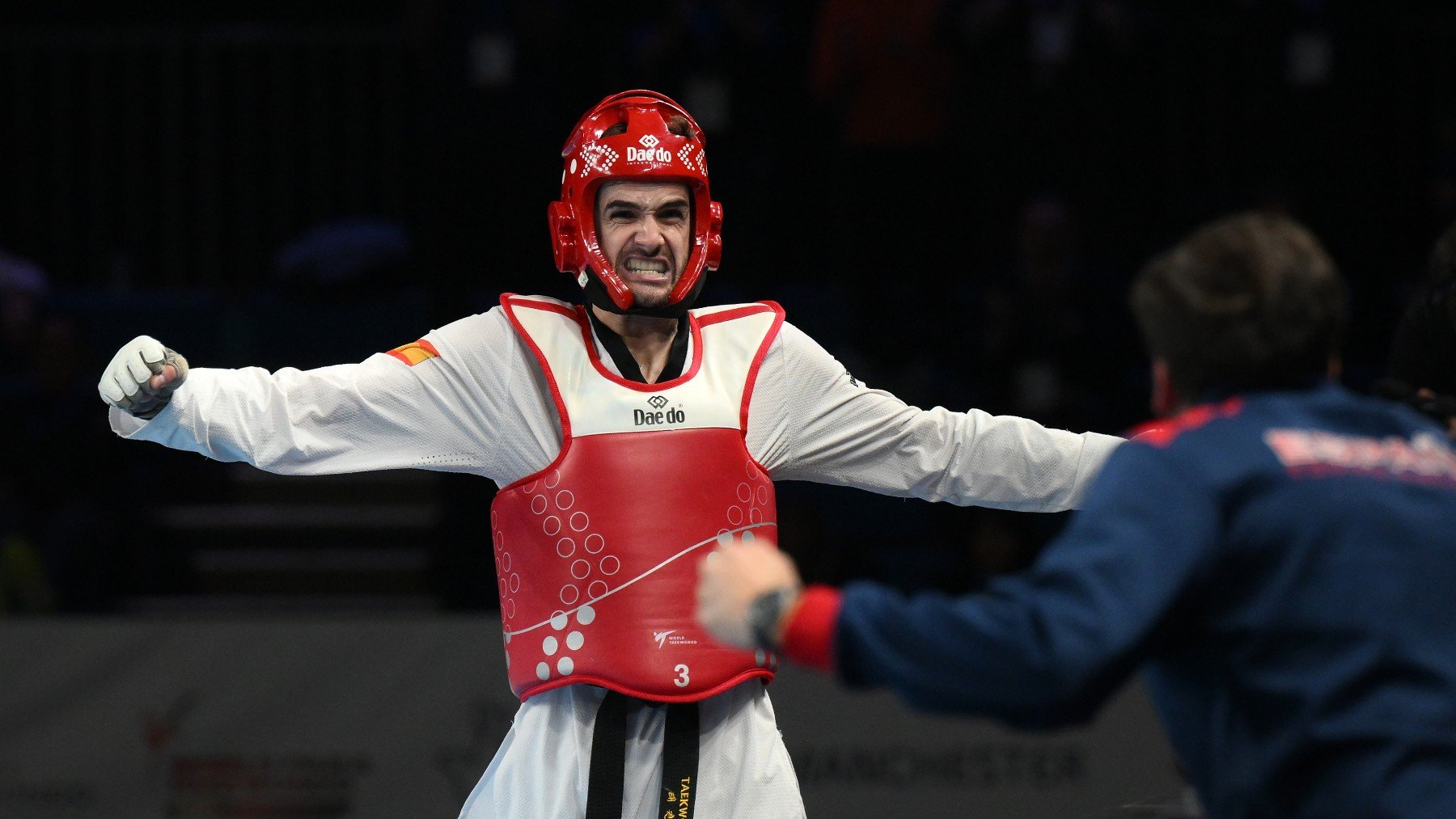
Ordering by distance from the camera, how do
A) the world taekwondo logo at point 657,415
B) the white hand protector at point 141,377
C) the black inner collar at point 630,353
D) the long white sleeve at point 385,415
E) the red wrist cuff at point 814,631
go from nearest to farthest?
the red wrist cuff at point 814,631
the white hand protector at point 141,377
the long white sleeve at point 385,415
the world taekwondo logo at point 657,415
the black inner collar at point 630,353

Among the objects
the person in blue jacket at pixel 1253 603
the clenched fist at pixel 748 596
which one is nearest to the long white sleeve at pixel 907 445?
the clenched fist at pixel 748 596

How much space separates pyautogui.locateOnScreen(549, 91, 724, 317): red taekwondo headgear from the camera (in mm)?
3855

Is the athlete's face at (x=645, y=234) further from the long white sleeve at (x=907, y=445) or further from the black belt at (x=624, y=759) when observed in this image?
the black belt at (x=624, y=759)

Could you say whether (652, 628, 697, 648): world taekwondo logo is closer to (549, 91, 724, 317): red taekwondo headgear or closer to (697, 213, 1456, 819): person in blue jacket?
(549, 91, 724, 317): red taekwondo headgear

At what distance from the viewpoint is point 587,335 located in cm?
387

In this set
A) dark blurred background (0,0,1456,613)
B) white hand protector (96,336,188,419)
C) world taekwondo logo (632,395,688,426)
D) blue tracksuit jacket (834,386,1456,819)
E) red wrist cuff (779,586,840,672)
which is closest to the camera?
blue tracksuit jacket (834,386,1456,819)

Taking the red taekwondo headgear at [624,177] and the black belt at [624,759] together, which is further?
the red taekwondo headgear at [624,177]

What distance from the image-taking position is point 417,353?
147 inches

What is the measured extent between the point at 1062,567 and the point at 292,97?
773 centimetres

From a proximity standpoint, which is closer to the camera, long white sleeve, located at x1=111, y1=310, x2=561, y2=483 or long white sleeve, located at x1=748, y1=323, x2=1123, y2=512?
long white sleeve, located at x1=111, y1=310, x2=561, y2=483

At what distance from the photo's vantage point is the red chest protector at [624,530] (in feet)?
11.7

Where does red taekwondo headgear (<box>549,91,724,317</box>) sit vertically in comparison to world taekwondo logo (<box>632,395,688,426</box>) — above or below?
above

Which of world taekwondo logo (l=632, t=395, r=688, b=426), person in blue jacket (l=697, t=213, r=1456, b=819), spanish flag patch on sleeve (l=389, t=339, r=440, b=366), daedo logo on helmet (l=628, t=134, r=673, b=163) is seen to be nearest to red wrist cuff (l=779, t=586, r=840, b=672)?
person in blue jacket (l=697, t=213, r=1456, b=819)

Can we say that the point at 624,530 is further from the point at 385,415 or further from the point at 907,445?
the point at 907,445
